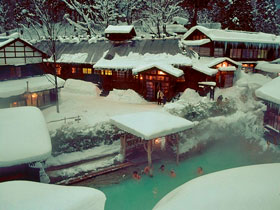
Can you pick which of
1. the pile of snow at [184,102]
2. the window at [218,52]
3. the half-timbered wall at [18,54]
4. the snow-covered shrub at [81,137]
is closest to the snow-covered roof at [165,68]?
the pile of snow at [184,102]

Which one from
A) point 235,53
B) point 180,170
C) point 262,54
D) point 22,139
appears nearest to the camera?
point 22,139

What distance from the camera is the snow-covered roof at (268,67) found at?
33.4 meters

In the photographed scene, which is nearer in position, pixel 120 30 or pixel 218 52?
pixel 120 30

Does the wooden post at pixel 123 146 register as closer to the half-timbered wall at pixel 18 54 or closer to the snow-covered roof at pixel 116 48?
the half-timbered wall at pixel 18 54

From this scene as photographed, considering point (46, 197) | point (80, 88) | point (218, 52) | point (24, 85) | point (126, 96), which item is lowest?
point (126, 96)

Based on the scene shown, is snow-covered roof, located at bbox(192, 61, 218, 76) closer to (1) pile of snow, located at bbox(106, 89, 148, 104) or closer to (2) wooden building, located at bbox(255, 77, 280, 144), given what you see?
(1) pile of snow, located at bbox(106, 89, 148, 104)

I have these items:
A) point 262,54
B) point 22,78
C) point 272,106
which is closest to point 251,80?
point 262,54

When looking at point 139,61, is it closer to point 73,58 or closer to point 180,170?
point 73,58

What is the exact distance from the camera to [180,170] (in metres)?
17.7

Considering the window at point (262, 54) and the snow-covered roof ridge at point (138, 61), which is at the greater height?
the window at point (262, 54)

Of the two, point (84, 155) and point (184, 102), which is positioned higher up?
point (184, 102)

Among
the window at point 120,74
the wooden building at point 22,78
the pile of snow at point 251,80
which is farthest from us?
the pile of snow at point 251,80

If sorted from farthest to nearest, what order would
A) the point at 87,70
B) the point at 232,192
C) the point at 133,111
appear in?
the point at 87,70 < the point at 133,111 < the point at 232,192

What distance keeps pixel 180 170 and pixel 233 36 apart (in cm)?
2386
